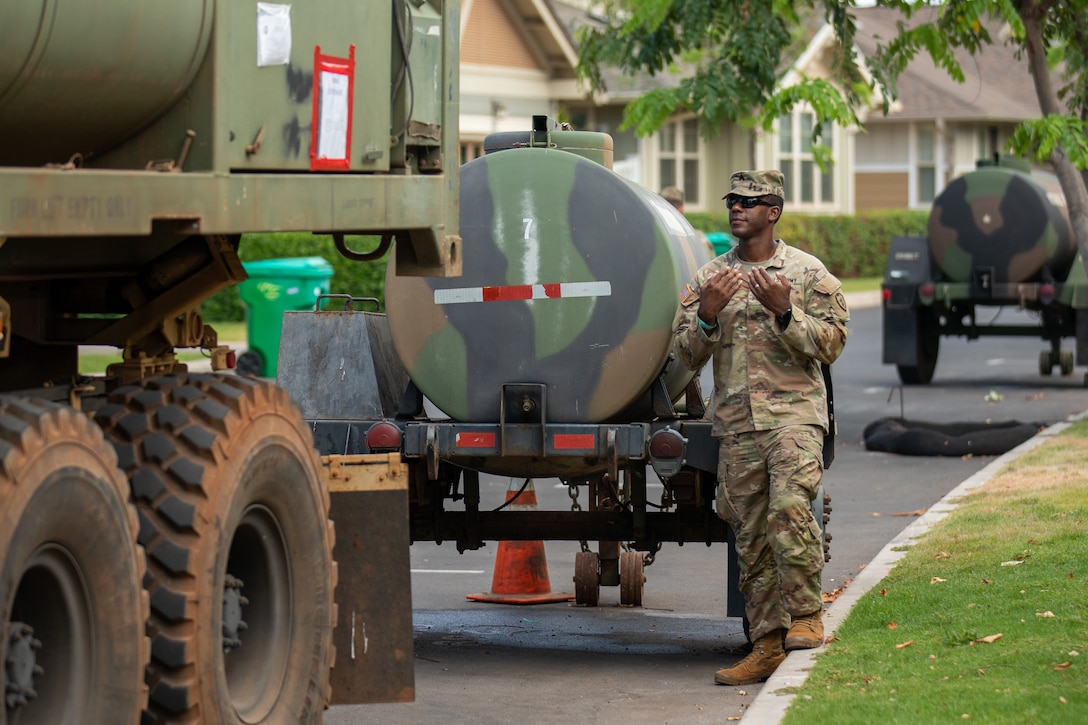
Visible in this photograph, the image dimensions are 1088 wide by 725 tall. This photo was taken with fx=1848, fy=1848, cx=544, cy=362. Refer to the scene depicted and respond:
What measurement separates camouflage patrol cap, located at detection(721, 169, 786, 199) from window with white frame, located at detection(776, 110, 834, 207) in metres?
39.5

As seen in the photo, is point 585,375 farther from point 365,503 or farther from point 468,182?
point 365,503

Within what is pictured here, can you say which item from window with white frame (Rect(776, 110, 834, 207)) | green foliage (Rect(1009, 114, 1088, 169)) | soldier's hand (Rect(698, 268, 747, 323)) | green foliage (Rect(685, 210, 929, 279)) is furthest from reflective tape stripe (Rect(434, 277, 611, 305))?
window with white frame (Rect(776, 110, 834, 207))

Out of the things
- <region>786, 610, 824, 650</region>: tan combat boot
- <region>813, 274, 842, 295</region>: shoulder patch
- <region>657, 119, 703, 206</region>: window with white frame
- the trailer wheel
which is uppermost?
<region>657, 119, 703, 206</region>: window with white frame

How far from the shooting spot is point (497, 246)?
7.67m

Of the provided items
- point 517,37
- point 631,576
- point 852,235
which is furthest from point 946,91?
point 631,576

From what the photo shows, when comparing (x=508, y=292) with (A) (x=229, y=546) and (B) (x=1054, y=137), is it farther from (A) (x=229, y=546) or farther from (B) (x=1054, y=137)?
(B) (x=1054, y=137)

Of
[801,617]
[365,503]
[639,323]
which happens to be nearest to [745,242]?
[639,323]

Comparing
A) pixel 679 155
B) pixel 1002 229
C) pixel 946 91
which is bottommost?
pixel 1002 229

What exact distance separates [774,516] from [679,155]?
3680 cm

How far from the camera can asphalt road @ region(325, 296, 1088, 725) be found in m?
6.90

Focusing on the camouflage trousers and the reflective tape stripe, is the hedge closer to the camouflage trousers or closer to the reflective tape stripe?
the reflective tape stripe

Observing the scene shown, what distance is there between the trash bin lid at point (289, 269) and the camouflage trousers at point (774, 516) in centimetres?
1410

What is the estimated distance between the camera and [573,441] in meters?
7.57

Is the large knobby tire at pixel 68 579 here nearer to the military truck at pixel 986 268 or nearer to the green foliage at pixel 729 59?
the green foliage at pixel 729 59
